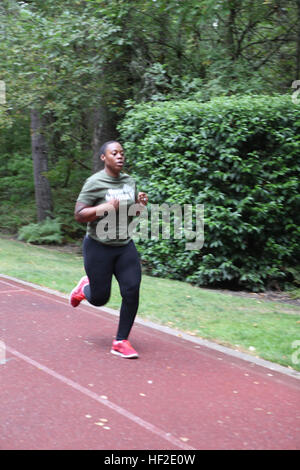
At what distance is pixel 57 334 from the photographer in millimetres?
6043

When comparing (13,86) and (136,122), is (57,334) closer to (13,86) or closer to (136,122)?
(136,122)

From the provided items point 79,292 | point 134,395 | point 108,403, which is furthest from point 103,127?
point 108,403

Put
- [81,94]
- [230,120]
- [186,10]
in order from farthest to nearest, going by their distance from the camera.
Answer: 1. [81,94]
2. [186,10]
3. [230,120]

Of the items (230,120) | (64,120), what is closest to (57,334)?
(230,120)

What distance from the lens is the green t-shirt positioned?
5082 mm

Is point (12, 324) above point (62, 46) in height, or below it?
below

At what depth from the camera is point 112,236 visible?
5160 mm

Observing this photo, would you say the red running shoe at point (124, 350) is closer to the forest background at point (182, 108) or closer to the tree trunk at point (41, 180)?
the forest background at point (182, 108)

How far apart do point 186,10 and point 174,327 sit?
817 centimetres

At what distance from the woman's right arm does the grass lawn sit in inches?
87.3

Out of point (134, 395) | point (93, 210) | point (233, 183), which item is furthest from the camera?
→ point (233, 183)

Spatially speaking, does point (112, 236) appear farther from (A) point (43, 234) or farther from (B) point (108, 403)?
(A) point (43, 234)

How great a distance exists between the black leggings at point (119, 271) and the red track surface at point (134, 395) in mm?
532

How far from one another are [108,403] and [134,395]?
0.29m
